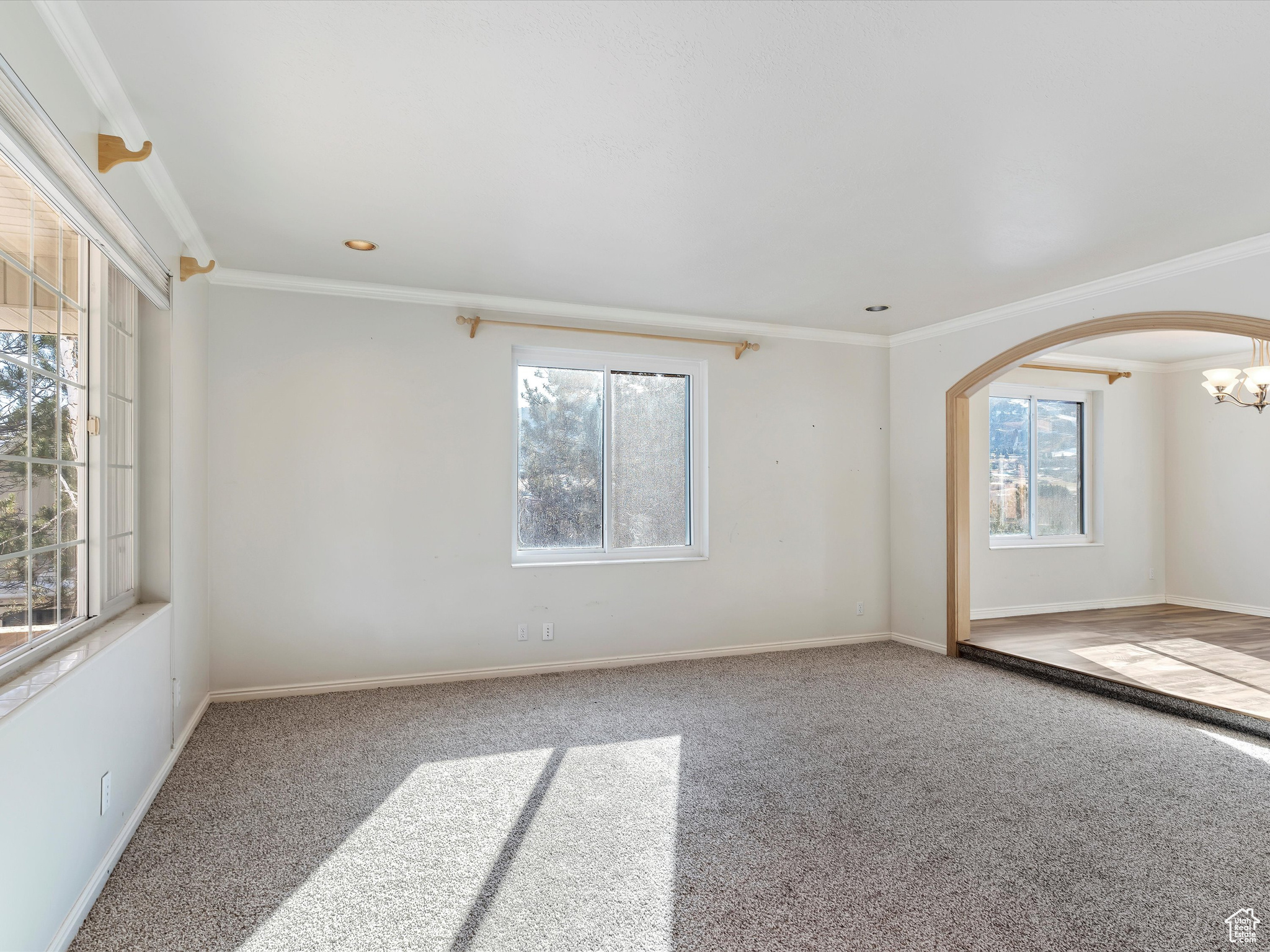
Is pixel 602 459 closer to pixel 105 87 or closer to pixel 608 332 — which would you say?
pixel 608 332

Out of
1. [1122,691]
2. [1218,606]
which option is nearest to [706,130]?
[1122,691]

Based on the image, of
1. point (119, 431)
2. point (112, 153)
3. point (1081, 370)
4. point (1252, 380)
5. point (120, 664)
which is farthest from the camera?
point (1081, 370)

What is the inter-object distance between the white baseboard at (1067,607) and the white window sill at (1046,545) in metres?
0.53

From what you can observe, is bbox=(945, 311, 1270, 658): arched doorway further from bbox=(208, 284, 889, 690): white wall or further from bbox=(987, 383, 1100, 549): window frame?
bbox=(987, 383, 1100, 549): window frame

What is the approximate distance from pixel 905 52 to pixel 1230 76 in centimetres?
101

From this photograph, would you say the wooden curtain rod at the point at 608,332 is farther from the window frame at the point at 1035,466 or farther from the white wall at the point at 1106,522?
the window frame at the point at 1035,466

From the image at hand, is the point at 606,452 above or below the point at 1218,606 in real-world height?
above

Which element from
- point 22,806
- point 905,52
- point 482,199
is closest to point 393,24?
point 482,199

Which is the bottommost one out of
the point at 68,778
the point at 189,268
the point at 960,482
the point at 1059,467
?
the point at 68,778

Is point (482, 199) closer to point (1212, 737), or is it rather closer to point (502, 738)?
point (502, 738)

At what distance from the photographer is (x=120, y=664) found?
233 cm

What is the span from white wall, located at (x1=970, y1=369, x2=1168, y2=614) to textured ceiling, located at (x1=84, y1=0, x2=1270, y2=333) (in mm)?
2954

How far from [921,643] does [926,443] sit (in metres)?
1.54

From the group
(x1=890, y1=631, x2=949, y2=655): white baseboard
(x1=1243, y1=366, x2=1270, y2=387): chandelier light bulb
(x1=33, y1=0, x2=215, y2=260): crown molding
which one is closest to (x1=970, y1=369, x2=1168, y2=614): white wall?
(x1=890, y1=631, x2=949, y2=655): white baseboard
